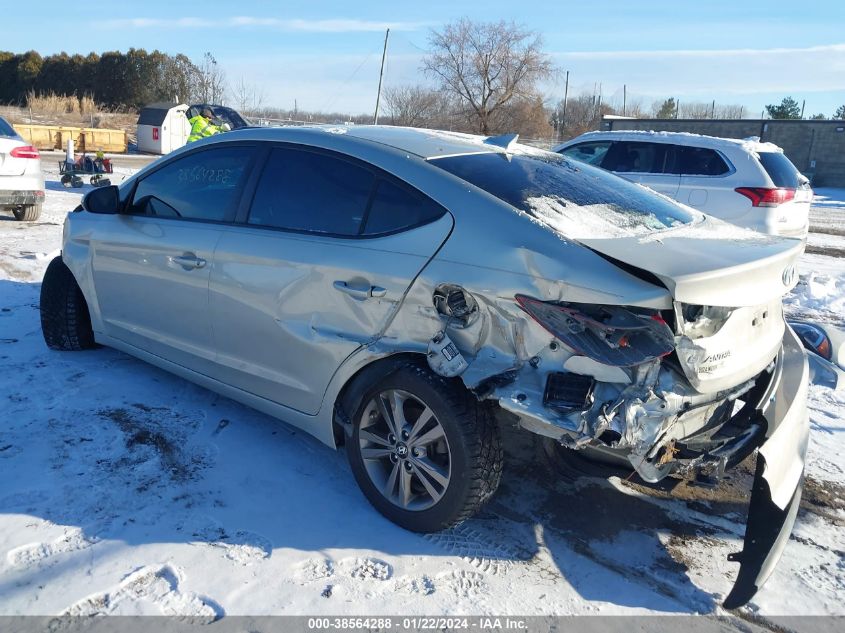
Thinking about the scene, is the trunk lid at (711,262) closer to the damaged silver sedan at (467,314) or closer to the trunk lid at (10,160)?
the damaged silver sedan at (467,314)

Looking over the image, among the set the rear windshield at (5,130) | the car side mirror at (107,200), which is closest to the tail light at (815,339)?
the car side mirror at (107,200)

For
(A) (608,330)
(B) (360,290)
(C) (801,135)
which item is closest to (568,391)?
(A) (608,330)

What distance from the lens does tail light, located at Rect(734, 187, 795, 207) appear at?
27.7 ft

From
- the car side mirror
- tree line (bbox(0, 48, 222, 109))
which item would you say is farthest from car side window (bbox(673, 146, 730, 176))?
tree line (bbox(0, 48, 222, 109))

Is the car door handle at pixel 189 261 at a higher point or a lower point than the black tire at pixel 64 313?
higher

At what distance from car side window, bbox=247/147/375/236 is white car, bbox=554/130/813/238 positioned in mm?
6141

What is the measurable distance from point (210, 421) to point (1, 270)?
4420 millimetres

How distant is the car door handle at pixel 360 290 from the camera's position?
3.09m

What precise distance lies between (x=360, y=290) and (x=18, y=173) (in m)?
8.14

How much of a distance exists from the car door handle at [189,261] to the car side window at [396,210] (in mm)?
1096

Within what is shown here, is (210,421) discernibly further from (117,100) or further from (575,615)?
(117,100)

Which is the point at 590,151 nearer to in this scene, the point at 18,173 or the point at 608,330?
the point at 18,173

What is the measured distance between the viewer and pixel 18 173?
364 inches

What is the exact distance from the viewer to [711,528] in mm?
3332
